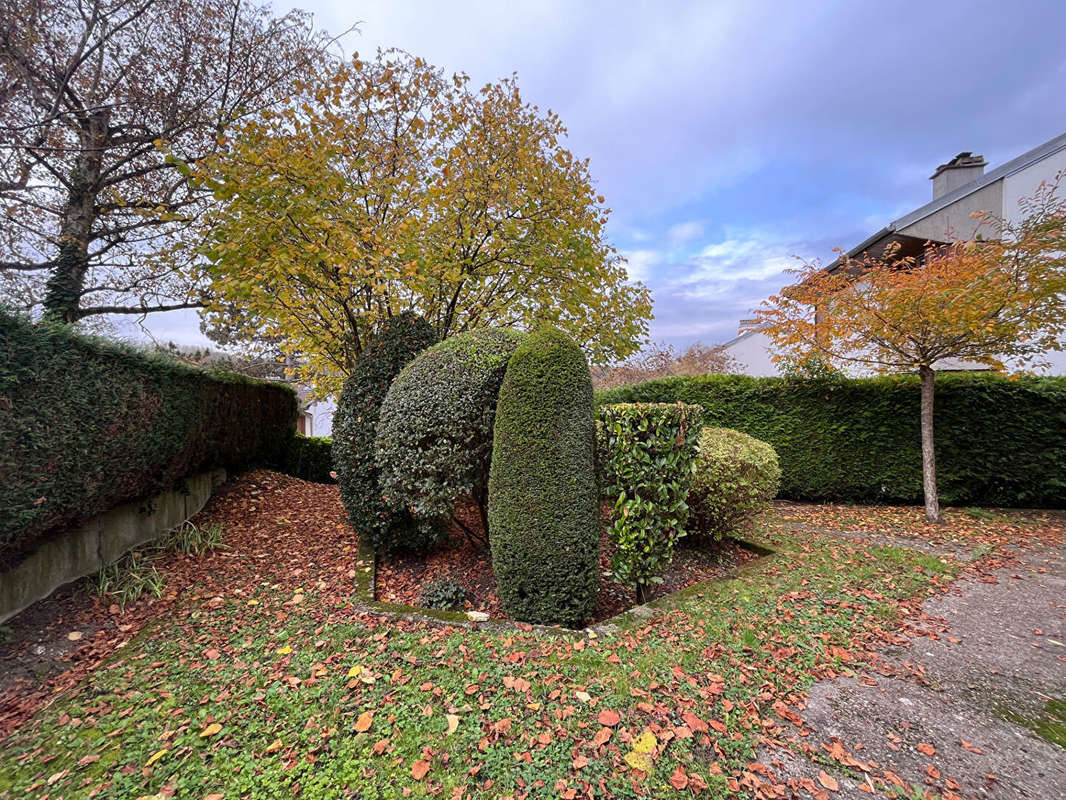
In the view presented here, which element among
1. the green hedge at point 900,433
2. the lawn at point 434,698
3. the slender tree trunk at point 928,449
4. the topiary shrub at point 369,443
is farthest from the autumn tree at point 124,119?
the slender tree trunk at point 928,449

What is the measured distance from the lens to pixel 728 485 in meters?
3.97

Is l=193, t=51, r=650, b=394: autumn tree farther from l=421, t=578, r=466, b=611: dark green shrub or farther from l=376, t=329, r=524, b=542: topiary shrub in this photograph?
l=421, t=578, r=466, b=611: dark green shrub

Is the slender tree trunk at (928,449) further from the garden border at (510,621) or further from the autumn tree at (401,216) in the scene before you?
the autumn tree at (401,216)

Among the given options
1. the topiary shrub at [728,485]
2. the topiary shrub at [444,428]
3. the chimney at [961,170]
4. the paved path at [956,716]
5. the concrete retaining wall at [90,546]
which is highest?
the chimney at [961,170]

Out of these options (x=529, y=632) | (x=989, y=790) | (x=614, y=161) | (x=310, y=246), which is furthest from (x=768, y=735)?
(x=614, y=161)

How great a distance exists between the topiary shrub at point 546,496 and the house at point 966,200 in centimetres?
456

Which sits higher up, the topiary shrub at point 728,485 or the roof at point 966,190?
the roof at point 966,190

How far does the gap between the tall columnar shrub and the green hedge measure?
446 centimetres

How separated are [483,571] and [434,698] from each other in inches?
69.1

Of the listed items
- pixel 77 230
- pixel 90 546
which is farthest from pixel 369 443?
pixel 77 230

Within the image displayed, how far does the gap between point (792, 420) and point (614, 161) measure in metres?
4.94

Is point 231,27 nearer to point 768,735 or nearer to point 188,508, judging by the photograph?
point 188,508

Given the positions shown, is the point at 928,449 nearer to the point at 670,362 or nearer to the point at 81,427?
the point at 81,427

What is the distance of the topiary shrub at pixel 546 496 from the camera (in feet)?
9.41
